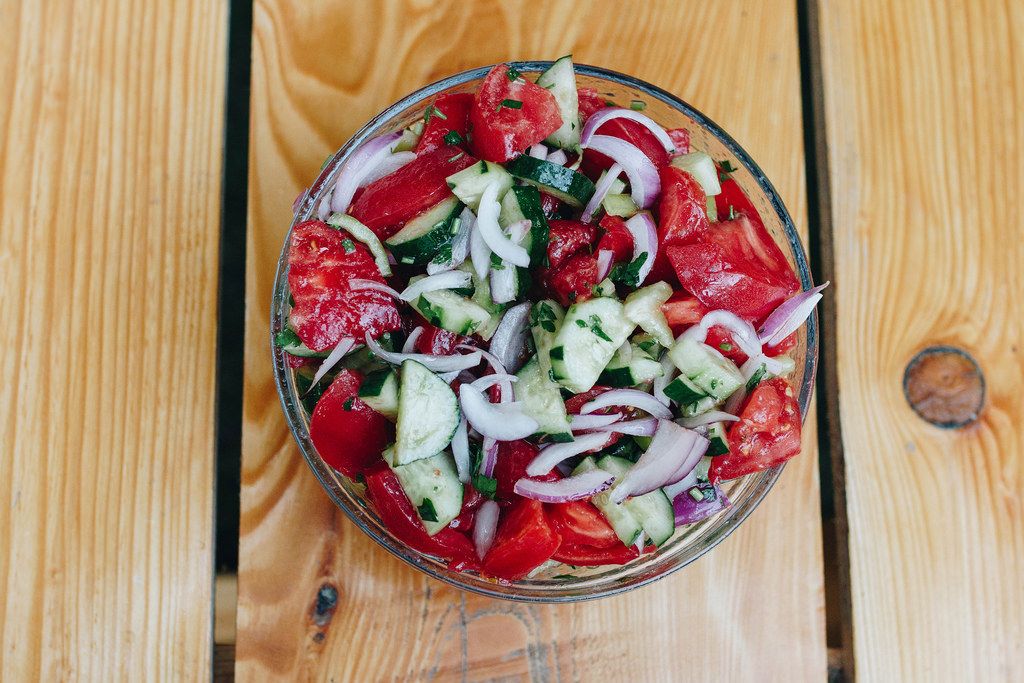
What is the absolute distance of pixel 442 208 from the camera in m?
1.05

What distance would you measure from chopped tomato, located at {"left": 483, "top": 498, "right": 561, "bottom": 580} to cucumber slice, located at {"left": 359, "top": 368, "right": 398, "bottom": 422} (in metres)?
0.21

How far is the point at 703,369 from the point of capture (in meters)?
1.04

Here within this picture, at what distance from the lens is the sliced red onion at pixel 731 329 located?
1050 millimetres

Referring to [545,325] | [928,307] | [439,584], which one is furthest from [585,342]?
[928,307]

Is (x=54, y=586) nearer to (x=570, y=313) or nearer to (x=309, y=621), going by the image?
(x=309, y=621)

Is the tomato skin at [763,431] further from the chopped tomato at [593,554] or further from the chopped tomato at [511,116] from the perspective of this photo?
the chopped tomato at [511,116]

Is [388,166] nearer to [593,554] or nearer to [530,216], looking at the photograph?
[530,216]

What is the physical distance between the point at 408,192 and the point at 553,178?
190mm

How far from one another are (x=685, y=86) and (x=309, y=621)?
112 centimetres

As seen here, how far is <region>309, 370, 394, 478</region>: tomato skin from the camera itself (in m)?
1.03

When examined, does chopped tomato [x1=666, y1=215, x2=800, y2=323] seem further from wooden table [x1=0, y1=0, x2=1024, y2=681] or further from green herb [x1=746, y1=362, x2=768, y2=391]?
wooden table [x1=0, y1=0, x2=1024, y2=681]

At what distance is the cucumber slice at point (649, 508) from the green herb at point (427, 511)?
0.75 feet

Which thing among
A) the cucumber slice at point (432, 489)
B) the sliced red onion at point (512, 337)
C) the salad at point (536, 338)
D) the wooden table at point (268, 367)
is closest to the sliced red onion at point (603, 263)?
the salad at point (536, 338)

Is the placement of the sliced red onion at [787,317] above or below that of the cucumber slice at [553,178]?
below
